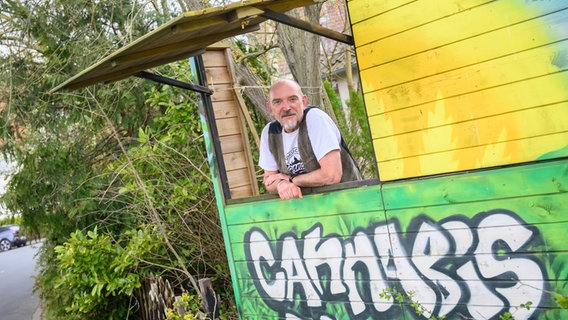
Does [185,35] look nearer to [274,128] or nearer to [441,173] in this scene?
[274,128]

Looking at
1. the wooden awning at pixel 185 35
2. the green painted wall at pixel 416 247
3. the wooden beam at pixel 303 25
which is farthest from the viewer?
the wooden beam at pixel 303 25

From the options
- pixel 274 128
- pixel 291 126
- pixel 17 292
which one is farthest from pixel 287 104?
pixel 17 292

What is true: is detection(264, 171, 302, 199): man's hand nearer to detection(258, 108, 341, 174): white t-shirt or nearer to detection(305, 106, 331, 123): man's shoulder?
detection(258, 108, 341, 174): white t-shirt

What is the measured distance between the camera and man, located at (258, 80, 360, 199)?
4258 mm

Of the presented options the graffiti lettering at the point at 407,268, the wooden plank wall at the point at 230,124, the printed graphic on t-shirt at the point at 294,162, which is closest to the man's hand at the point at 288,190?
the printed graphic on t-shirt at the point at 294,162

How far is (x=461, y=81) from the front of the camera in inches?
138

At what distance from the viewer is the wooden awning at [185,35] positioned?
3.75 m

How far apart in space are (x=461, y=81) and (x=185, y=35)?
1762 mm

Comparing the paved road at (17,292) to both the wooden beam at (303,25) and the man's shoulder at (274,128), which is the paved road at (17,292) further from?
the wooden beam at (303,25)

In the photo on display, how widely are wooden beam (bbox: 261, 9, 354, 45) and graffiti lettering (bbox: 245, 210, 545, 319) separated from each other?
1177 mm

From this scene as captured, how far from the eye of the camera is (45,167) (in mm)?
9086

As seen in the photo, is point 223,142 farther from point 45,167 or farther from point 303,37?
point 45,167

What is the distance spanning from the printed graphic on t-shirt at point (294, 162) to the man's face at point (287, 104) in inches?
6.5

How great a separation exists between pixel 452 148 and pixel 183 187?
141 inches
